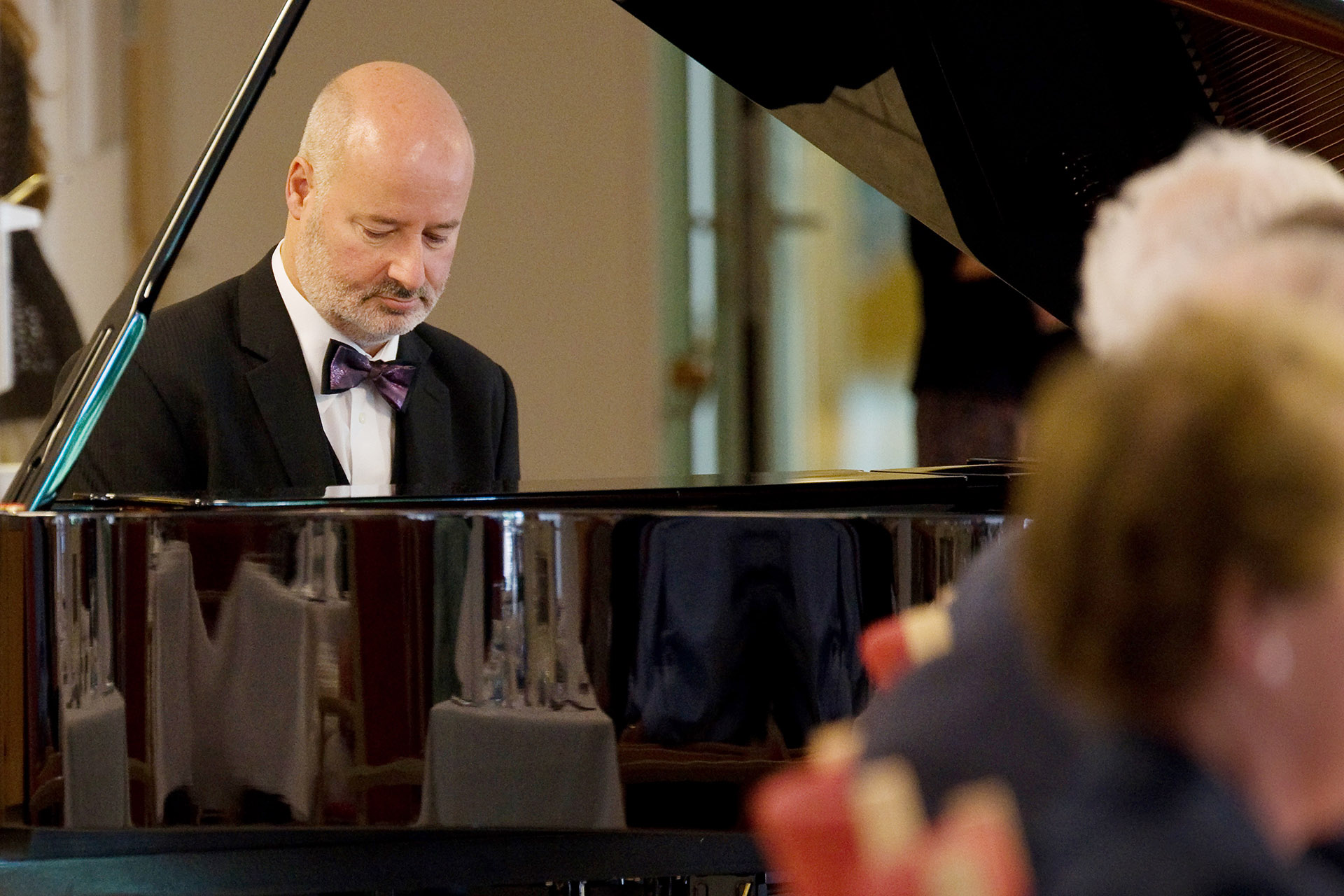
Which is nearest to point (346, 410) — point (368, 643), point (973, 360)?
point (368, 643)

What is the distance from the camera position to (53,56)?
4.31 metres

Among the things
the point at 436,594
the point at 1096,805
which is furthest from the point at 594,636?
the point at 1096,805

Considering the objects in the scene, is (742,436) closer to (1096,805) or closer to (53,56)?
(53,56)

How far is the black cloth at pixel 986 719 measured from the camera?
0.75m

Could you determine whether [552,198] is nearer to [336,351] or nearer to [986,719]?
[336,351]

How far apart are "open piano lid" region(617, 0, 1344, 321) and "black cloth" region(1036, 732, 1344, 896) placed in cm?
156

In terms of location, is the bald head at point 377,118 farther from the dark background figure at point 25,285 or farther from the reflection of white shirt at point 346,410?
the dark background figure at point 25,285

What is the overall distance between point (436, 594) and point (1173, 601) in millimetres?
1263

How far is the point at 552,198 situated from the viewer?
504 cm

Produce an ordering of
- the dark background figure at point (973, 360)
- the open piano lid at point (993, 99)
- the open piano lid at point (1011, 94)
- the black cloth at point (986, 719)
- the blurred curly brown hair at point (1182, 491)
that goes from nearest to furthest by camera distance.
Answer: the blurred curly brown hair at point (1182, 491) → the black cloth at point (986, 719) → the open piano lid at point (993, 99) → the open piano lid at point (1011, 94) → the dark background figure at point (973, 360)

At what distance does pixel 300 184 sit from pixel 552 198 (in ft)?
7.37

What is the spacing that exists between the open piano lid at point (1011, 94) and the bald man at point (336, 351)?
0.56 metres

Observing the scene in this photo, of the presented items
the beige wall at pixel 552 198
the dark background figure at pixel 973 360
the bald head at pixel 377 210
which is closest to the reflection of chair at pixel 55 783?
the bald head at pixel 377 210

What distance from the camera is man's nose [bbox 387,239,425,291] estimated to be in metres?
2.69
